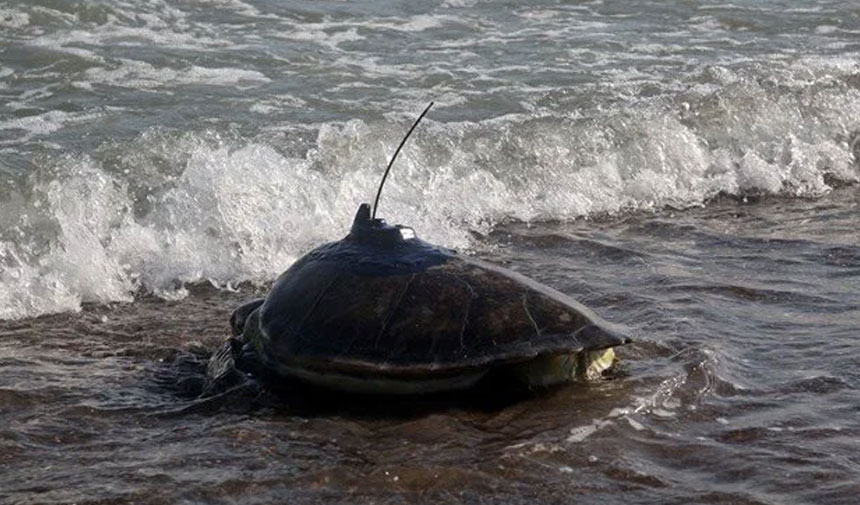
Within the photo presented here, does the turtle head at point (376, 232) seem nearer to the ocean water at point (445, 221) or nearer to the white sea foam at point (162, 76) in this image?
the ocean water at point (445, 221)

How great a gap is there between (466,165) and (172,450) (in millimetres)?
4560

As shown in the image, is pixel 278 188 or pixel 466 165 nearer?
pixel 278 188

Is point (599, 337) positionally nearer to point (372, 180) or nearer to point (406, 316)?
point (406, 316)

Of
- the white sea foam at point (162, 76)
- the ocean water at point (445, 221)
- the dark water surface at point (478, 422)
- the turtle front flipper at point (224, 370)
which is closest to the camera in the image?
the dark water surface at point (478, 422)

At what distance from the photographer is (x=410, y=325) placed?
4.88m

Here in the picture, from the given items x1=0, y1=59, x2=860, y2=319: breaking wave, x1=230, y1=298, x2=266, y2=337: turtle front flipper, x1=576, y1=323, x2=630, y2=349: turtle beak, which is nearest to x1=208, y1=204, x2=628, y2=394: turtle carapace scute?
x1=576, y1=323, x2=630, y2=349: turtle beak

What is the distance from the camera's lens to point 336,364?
4855 millimetres

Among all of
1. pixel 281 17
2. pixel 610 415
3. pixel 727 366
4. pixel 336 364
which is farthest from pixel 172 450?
pixel 281 17

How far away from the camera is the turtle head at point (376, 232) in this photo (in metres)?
5.21

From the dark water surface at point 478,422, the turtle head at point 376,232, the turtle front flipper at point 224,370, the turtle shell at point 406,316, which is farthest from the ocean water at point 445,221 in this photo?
the turtle head at point 376,232

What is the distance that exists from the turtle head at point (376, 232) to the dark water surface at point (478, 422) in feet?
2.07

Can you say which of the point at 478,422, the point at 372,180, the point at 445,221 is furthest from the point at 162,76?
the point at 478,422

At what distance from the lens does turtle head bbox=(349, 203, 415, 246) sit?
5215mm

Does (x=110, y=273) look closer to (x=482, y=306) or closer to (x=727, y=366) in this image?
(x=482, y=306)
